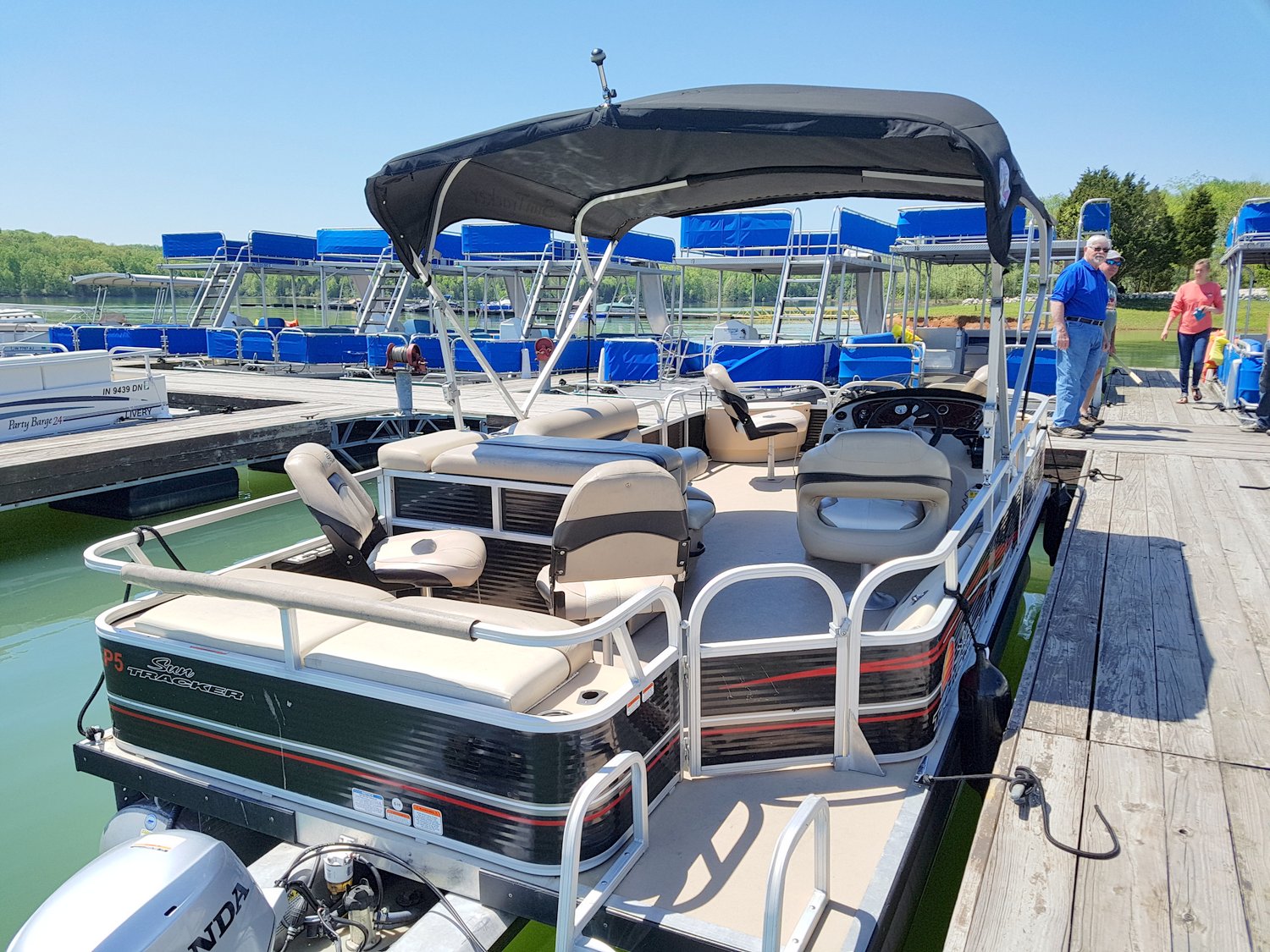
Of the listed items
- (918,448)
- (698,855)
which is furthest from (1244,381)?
(698,855)

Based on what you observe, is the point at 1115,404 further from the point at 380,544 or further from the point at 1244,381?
the point at 380,544

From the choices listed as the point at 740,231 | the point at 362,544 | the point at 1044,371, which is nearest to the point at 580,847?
the point at 362,544

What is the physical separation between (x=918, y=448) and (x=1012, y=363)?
6.88 metres

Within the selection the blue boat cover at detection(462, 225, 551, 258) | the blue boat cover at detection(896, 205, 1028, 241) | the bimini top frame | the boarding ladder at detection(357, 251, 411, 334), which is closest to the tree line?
the boarding ladder at detection(357, 251, 411, 334)

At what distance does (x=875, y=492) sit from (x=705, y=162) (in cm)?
187

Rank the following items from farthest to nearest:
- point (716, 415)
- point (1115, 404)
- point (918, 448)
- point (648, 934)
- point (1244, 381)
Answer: point (1115, 404) → point (1244, 381) → point (716, 415) → point (918, 448) → point (648, 934)

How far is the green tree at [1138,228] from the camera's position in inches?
1564

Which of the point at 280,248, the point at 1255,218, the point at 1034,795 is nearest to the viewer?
the point at 1034,795

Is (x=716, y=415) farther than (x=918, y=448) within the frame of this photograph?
Yes

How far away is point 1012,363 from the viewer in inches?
386

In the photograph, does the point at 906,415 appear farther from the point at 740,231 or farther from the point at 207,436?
the point at 740,231

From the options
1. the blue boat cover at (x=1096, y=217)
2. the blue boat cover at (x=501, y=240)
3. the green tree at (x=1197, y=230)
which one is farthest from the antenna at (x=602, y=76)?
the green tree at (x=1197, y=230)

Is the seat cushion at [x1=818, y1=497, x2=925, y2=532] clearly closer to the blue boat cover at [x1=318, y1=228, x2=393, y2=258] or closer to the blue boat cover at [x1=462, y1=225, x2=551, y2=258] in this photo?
the blue boat cover at [x1=462, y1=225, x2=551, y2=258]

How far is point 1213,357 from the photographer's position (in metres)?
11.9
